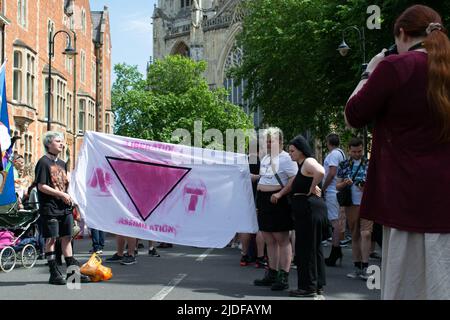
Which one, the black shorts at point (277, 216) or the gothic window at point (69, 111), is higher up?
the gothic window at point (69, 111)

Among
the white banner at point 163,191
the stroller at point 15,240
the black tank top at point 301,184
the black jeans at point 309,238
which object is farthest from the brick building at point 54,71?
the black jeans at point 309,238

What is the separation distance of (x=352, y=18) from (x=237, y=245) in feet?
32.6

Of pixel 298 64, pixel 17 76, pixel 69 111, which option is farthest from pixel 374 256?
pixel 69 111

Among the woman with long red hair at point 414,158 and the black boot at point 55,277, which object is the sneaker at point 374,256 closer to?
the black boot at point 55,277

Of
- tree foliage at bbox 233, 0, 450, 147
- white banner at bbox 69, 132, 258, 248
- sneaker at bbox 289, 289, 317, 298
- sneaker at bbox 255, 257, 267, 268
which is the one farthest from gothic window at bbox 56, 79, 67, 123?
sneaker at bbox 289, 289, 317, 298

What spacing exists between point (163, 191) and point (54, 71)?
91.5 feet

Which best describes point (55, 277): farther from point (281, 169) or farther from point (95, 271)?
point (281, 169)

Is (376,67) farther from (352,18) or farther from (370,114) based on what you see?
(352,18)

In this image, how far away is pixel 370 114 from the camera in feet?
10.6

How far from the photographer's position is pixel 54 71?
116 ft

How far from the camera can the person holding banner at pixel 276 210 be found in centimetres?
870

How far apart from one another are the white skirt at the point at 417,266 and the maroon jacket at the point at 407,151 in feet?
0.18

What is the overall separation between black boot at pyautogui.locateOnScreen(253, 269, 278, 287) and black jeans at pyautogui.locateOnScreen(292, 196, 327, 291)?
3.14 feet
